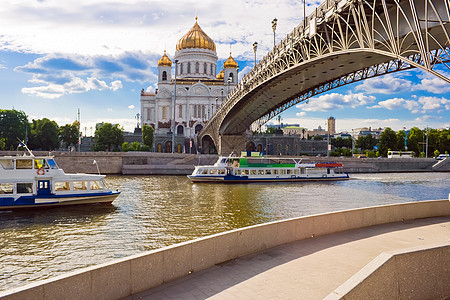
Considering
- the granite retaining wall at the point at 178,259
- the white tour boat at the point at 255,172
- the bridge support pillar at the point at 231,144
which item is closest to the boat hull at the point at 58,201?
the white tour boat at the point at 255,172

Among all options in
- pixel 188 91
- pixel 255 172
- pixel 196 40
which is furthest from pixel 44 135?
pixel 196 40

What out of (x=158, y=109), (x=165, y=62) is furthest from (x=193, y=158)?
(x=165, y=62)

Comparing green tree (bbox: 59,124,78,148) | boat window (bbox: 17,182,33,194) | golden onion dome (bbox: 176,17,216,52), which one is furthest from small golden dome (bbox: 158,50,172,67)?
boat window (bbox: 17,182,33,194)

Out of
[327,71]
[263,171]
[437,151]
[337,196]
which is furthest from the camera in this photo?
[437,151]

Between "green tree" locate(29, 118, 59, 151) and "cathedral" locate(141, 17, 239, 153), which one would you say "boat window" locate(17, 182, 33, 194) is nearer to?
"green tree" locate(29, 118, 59, 151)

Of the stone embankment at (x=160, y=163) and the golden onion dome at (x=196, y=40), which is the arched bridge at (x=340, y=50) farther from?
the golden onion dome at (x=196, y=40)

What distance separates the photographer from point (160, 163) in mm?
49250

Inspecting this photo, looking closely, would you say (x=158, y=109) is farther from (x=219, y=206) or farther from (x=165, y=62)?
(x=219, y=206)

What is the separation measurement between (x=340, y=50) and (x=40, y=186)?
18990mm

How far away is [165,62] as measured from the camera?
103312 mm

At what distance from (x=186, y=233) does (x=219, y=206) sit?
6.91m

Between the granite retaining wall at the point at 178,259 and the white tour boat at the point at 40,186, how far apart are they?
15526 millimetres

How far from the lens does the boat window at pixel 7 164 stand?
65.2ft

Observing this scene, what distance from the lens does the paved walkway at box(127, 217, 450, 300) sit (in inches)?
205
